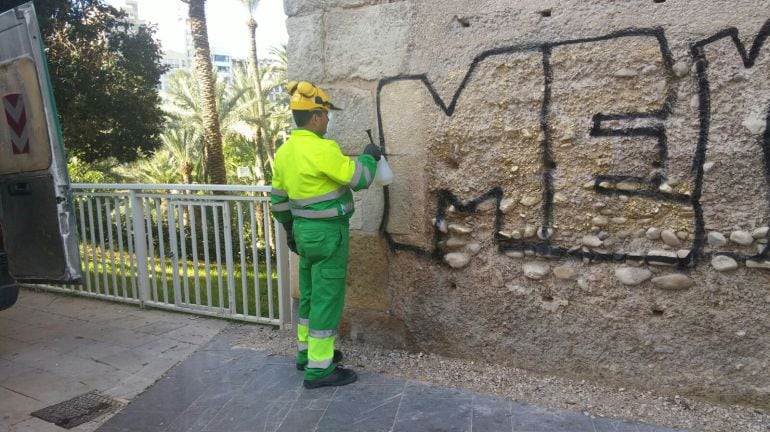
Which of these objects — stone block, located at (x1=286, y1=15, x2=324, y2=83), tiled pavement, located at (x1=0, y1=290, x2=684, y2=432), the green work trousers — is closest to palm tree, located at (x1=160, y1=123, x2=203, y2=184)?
tiled pavement, located at (x1=0, y1=290, x2=684, y2=432)

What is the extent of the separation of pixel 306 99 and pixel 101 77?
26.1 ft

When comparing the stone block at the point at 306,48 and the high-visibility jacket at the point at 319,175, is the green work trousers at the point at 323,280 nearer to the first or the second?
the high-visibility jacket at the point at 319,175

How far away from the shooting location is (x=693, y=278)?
2.82m

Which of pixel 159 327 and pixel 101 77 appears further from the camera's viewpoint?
pixel 101 77

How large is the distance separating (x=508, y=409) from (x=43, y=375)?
319cm

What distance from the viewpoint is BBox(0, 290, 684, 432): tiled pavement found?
9.53ft

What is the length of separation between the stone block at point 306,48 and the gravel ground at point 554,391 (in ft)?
6.53

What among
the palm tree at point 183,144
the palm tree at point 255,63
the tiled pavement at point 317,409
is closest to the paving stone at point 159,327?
the tiled pavement at point 317,409

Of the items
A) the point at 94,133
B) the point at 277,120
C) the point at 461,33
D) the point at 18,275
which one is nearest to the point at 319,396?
the point at 461,33

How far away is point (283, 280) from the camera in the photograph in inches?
172

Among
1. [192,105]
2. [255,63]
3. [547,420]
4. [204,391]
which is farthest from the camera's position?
[192,105]

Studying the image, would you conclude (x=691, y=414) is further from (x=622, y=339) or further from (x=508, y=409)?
(x=508, y=409)

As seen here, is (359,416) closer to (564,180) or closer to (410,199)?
(410,199)

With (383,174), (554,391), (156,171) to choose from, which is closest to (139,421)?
(383,174)
